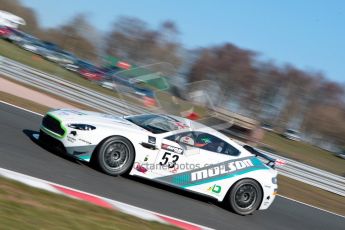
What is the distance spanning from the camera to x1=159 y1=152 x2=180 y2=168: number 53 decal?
30.5ft

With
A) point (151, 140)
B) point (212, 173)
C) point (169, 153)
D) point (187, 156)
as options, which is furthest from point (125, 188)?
point (212, 173)

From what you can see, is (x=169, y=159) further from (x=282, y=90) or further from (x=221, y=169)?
(x=282, y=90)

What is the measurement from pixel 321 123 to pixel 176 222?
38184 millimetres

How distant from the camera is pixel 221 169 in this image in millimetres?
9703

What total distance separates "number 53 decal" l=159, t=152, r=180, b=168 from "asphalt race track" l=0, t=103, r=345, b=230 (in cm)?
50

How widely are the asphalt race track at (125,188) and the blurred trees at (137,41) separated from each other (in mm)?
41691

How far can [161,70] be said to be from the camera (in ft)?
33.8

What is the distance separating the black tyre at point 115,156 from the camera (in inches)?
350

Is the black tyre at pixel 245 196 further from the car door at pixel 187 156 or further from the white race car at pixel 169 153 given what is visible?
the car door at pixel 187 156

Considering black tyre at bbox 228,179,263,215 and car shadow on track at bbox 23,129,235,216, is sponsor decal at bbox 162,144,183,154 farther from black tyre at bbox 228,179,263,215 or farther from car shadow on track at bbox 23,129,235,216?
black tyre at bbox 228,179,263,215

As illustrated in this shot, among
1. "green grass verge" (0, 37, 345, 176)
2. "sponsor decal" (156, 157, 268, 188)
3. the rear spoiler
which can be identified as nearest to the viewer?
"sponsor decal" (156, 157, 268, 188)

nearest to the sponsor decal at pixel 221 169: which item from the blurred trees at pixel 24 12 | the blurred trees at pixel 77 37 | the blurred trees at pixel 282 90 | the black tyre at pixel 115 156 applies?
the black tyre at pixel 115 156

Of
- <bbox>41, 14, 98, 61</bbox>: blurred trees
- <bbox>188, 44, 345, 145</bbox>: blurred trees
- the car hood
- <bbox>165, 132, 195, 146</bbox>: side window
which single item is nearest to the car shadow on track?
the car hood

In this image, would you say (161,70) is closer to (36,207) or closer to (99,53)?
(36,207)
